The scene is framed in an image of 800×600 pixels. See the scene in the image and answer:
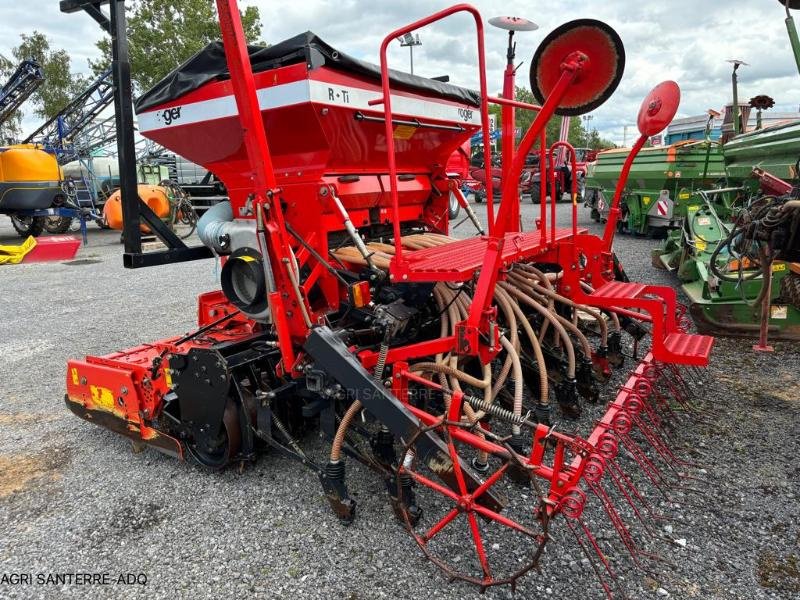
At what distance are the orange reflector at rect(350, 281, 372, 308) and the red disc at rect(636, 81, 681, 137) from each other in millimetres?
2065

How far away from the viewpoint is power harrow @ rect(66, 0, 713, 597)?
2.19 metres

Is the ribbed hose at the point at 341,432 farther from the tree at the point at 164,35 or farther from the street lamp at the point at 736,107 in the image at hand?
the tree at the point at 164,35

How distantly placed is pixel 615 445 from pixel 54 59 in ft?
123

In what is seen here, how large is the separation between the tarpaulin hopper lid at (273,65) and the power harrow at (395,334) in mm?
12

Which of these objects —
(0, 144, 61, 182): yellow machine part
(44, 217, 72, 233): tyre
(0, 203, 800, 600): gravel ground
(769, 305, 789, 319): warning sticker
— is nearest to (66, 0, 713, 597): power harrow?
(0, 203, 800, 600): gravel ground

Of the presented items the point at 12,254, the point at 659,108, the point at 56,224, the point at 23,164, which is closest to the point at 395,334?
the point at 659,108

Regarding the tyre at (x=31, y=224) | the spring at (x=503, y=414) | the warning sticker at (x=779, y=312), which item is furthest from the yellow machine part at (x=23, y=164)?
the warning sticker at (x=779, y=312)

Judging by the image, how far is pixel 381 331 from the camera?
8.60 feet

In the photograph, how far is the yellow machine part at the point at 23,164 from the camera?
1194cm

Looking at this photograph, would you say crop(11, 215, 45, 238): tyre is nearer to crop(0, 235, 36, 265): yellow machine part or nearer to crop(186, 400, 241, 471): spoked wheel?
crop(0, 235, 36, 265): yellow machine part

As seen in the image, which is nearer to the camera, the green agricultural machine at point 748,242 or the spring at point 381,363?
the spring at point 381,363

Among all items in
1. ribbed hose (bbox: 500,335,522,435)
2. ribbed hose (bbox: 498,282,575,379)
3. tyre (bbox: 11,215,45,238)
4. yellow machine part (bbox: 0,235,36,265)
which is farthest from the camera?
tyre (bbox: 11,215,45,238)

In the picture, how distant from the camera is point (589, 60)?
2.19 meters

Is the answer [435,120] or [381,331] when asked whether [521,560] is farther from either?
[435,120]
